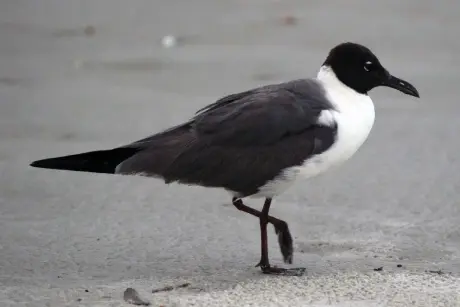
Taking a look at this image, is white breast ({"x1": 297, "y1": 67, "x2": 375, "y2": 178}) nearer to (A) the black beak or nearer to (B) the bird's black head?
(B) the bird's black head

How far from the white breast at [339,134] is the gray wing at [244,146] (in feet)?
0.12

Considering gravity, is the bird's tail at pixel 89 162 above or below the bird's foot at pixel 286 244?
above

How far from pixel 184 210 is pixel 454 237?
1.41 m

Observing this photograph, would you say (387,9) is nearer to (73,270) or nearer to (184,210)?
(184,210)

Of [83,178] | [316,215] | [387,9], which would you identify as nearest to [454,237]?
[316,215]

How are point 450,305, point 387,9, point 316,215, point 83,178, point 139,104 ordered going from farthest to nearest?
point 387,9, point 139,104, point 83,178, point 316,215, point 450,305

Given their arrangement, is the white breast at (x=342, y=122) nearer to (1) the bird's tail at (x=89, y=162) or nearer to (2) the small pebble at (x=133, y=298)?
(1) the bird's tail at (x=89, y=162)

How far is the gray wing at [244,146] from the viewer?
455 centimetres

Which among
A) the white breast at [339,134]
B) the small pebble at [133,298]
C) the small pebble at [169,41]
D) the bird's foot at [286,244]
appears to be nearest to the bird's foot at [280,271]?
the bird's foot at [286,244]

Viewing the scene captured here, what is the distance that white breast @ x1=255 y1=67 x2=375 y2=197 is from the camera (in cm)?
457

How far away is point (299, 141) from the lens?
456cm

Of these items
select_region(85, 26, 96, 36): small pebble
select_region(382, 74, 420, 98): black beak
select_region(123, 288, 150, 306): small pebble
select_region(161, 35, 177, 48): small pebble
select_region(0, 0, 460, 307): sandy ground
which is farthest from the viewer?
select_region(85, 26, 96, 36): small pebble

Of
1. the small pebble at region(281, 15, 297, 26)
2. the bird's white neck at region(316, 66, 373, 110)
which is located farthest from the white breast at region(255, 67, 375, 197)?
the small pebble at region(281, 15, 297, 26)

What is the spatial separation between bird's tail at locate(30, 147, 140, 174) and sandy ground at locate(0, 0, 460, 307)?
45cm
